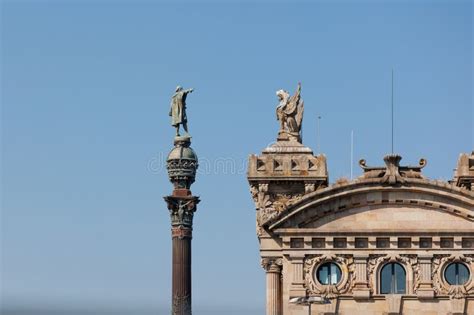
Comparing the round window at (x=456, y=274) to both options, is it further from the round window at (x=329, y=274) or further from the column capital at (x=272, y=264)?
the column capital at (x=272, y=264)

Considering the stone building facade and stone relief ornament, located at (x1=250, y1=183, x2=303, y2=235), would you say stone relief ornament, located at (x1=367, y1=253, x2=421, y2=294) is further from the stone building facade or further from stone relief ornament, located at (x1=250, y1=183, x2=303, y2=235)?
stone relief ornament, located at (x1=250, y1=183, x2=303, y2=235)

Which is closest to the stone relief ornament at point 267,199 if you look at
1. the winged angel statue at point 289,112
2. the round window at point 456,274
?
the winged angel statue at point 289,112

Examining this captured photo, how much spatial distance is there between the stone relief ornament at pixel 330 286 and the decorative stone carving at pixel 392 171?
12.7 ft

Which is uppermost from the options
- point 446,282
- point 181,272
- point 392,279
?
point 181,272

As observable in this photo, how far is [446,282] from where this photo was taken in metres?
75.2

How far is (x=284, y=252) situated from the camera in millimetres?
75812

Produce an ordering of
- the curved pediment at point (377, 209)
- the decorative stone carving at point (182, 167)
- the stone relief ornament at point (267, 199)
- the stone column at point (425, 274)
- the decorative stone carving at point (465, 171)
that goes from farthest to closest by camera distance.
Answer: the decorative stone carving at point (182, 167) → the stone relief ornament at point (267, 199) → the decorative stone carving at point (465, 171) → the curved pediment at point (377, 209) → the stone column at point (425, 274)

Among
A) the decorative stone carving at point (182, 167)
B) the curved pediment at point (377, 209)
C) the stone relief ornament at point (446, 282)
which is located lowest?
the stone relief ornament at point (446, 282)

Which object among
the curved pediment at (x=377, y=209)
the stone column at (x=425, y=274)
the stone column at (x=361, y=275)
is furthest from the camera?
the curved pediment at (x=377, y=209)

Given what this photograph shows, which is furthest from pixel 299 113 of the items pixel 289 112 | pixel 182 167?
pixel 182 167

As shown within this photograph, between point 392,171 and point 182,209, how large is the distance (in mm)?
17325

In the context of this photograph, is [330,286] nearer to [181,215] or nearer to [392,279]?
[392,279]

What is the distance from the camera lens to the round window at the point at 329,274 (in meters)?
75.7

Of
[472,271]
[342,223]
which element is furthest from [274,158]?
[472,271]
